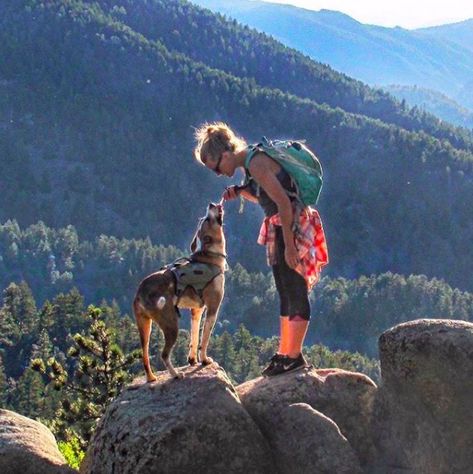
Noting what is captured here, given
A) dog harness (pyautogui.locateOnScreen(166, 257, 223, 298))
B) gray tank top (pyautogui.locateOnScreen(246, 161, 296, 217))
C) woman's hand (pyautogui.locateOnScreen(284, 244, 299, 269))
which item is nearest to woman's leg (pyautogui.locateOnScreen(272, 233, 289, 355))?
woman's hand (pyautogui.locateOnScreen(284, 244, 299, 269))

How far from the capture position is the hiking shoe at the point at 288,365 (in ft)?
30.1

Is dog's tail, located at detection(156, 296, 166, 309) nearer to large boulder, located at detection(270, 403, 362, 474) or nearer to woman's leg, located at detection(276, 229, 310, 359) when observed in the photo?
woman's leg, located at detection(276, 229, 310, 359)

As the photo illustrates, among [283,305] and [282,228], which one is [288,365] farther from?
[282,228]

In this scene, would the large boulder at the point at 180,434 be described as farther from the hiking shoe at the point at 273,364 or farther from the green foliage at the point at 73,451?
the green foliage at the point at 73,451

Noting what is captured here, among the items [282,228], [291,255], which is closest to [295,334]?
[291,255]

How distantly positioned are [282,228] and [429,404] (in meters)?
2.31

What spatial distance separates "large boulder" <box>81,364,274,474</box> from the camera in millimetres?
7773

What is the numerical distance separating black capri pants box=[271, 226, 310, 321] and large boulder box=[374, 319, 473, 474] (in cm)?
105

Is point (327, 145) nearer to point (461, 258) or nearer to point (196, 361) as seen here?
point (461, 258)

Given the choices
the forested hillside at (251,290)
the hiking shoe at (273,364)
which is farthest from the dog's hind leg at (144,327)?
the forested hillside at (251,290)

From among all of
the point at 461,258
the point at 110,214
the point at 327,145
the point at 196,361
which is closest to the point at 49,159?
the point at 110,214

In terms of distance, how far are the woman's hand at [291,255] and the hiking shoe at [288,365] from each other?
3.55ft

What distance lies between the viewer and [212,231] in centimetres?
865

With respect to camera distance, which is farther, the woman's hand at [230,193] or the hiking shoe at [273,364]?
the hiking shoe at [273,364]
